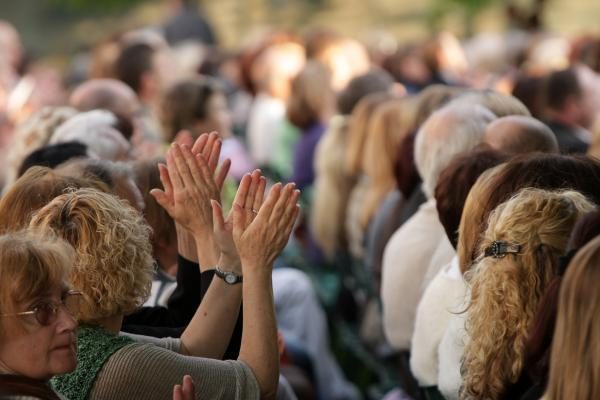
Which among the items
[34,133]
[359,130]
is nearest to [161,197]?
[34,133]

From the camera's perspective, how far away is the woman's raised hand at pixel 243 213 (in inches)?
145

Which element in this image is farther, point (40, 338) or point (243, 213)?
point (243, 213)

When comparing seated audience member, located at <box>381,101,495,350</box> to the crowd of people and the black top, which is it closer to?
the crowd of people

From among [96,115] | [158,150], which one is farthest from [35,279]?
[158,150]

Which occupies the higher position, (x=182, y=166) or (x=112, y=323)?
(x=182, y=166)

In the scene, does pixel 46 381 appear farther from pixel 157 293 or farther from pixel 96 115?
pixel 96 115

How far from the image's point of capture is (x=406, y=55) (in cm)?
1371

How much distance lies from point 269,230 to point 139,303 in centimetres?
39

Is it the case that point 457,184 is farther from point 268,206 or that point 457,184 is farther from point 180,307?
point 268,206

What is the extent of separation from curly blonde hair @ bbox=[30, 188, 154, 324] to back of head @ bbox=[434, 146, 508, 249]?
1228 mm

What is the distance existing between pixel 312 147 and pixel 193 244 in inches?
228

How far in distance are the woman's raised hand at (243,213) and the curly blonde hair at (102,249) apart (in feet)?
0.87

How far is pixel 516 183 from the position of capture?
393 cm

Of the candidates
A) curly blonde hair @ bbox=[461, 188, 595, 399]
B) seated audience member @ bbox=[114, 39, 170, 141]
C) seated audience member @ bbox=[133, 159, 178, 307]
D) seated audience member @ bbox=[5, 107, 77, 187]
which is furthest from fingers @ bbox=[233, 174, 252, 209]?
seated audience member @ bbox=[114, 39, 170, 141]
